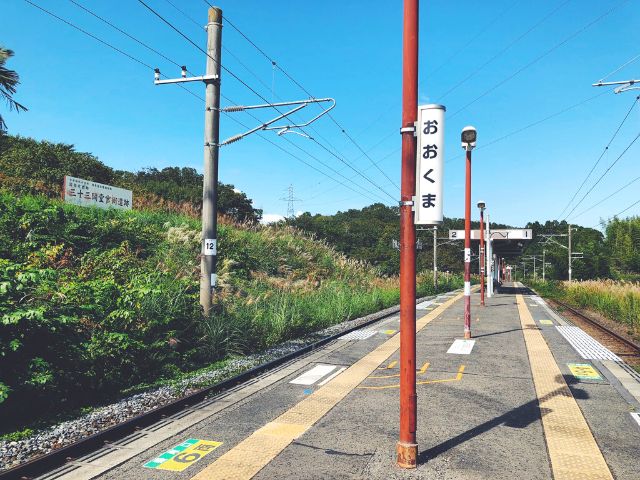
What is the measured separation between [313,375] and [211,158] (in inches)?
219

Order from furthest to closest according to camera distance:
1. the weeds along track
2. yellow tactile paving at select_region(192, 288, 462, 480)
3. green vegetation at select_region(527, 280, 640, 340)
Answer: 1. green vegetation at select_region(527, 280, 640, 340)
2. the weeds along track
3. yellow tactile paving at select_region(192, 288, 462, 480)

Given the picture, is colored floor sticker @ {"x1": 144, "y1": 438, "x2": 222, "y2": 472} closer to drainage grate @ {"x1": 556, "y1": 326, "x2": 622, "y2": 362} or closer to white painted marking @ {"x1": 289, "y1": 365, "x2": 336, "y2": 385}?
white painted marking @ {"x1": 289, "y1": 365, "x2": 336, "y2": 385}

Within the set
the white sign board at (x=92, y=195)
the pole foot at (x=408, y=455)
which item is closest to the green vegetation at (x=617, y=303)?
the pole foot at (x=408, y=455)

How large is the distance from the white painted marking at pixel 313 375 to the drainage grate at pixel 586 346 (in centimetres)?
606

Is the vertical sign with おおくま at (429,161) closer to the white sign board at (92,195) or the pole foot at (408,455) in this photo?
the pole foot at (408,455)

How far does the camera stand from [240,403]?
261 inches

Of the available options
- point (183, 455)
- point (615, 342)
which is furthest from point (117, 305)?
point (615, 342)

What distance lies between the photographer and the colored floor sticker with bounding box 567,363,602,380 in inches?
323

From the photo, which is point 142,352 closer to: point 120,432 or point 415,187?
point 120,432

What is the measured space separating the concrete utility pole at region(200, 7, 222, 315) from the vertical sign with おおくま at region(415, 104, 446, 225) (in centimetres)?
659

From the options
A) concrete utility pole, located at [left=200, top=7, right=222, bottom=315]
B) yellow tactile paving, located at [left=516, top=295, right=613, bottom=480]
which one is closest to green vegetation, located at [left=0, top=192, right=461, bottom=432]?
concrete utility pole, located at [left=200, top=7, right=222, bottom=315]

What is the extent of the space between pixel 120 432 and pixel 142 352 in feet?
9.16

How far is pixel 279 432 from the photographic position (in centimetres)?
546

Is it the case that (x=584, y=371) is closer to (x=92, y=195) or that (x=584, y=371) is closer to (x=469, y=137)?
(x=469, y=137)
